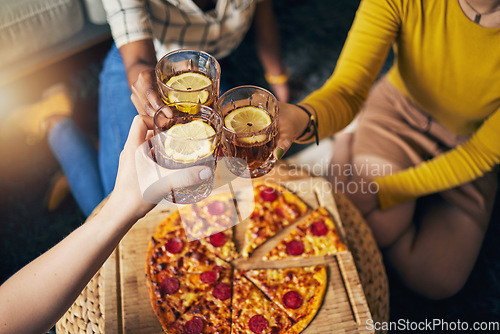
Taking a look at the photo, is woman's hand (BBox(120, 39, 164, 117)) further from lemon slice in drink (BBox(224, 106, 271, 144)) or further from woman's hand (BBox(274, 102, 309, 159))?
woman's hand (BBox(274, 102, 309, 159))

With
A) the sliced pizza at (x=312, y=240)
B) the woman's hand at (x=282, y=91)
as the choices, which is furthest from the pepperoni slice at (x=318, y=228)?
the woman's hand at (x=282, y=91)

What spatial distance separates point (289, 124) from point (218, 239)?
0.53 m

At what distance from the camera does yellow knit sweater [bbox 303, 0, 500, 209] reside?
1419 millimetres

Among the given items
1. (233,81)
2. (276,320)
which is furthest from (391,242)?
(233,81)

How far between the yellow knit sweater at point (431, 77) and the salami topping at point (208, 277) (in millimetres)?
705

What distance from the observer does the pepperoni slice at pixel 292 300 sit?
4.54ft

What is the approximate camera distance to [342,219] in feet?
5.32

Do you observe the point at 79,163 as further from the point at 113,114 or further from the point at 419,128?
the point at 419,128

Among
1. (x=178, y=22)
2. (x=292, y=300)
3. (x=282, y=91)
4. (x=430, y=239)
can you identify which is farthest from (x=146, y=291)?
(x=282, y=91)

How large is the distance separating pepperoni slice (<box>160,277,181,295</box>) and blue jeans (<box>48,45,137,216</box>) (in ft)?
1.80

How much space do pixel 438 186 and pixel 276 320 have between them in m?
0.92

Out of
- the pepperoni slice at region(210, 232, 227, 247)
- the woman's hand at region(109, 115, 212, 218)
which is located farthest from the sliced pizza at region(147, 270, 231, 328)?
the woman's hand at region(109, 115, 212, 218)

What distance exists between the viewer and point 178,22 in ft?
5.86

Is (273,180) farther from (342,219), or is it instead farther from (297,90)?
(297,90)
